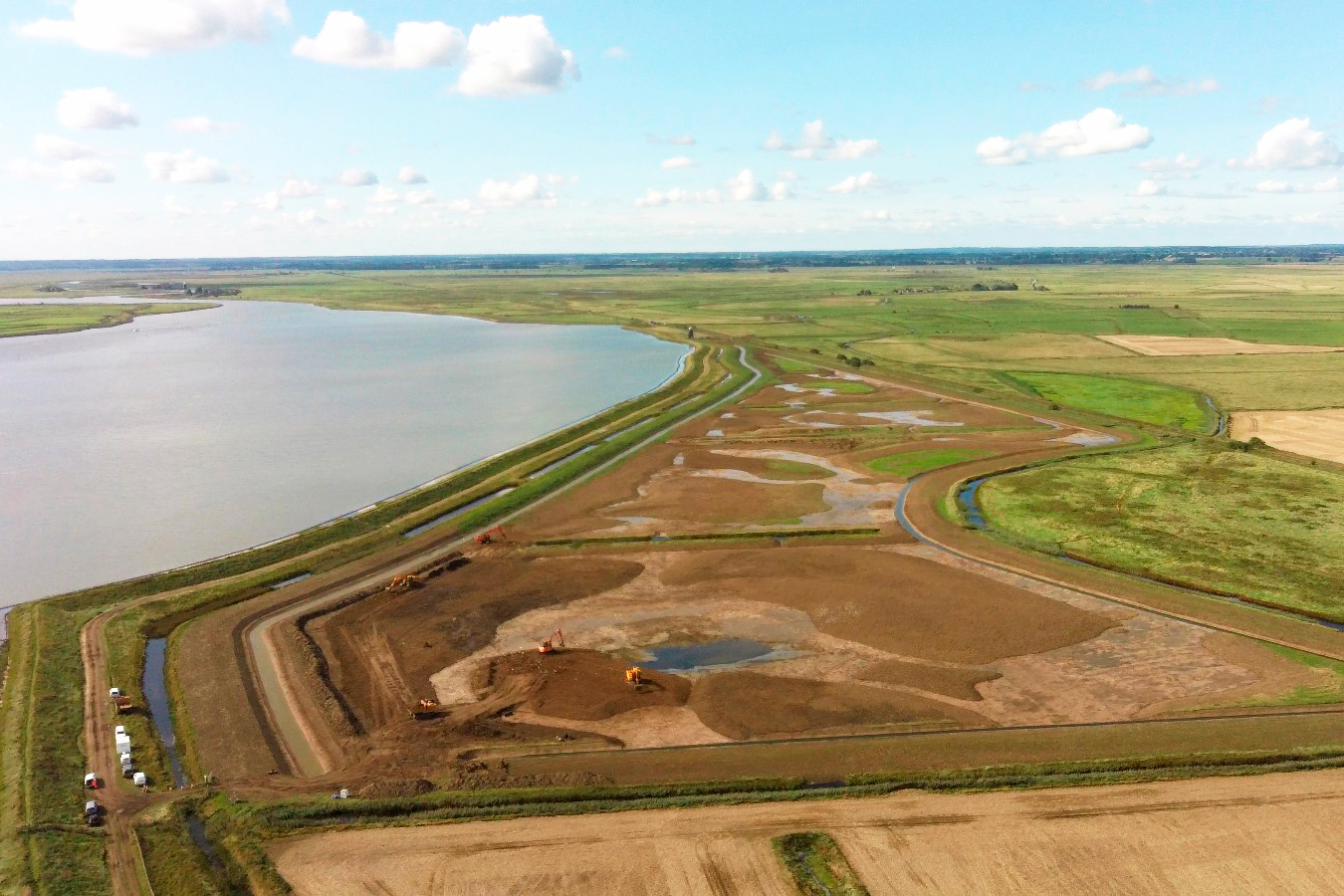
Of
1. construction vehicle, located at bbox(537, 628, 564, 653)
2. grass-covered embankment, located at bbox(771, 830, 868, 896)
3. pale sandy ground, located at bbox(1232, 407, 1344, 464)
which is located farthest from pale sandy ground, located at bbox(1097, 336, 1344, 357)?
grass-covered embankment, located at bbox(771, 830, 868, 896)

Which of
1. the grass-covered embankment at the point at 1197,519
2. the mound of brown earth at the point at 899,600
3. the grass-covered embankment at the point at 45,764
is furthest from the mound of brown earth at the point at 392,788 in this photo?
the grass-covered embankment at the point at 1197,519

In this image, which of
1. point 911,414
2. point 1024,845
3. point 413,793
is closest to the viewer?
point 1024,845

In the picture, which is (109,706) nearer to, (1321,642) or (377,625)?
(377,625)

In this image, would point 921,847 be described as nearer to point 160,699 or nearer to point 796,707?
point 796,707

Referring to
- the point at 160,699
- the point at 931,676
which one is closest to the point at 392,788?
the point at 160,699

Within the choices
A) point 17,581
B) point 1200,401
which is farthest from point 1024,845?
point 1200,401

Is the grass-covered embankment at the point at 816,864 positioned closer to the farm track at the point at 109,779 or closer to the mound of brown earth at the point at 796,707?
the mound of brown earth at the point at 796,707
